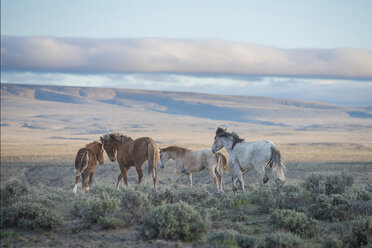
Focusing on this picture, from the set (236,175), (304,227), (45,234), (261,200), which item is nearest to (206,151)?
(236,175)

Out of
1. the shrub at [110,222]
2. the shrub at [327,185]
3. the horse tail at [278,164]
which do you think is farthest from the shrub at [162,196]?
the shrub at [327,185]

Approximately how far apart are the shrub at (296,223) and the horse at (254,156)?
Answer: 3.21m

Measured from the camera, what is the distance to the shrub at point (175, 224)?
8.02 metres

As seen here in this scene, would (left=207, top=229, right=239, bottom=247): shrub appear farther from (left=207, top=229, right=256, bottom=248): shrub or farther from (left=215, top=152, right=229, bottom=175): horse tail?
(left=215, top=152, right=229, bottom=175): horse tail

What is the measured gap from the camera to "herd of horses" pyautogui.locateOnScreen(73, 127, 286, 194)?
1248cm

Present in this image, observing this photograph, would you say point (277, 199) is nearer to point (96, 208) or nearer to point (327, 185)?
point (327, 185)

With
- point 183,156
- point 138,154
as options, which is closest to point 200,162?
point 183,156

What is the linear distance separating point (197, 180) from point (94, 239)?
21.3 m

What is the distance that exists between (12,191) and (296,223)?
798 cm

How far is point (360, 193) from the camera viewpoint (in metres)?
11.5

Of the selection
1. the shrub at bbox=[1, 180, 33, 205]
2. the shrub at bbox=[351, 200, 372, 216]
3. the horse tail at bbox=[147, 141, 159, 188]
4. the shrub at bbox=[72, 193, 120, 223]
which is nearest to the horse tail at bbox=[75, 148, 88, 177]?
the shrub at bbox=[1, 180, 33, 205]

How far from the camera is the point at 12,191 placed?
38.9ft

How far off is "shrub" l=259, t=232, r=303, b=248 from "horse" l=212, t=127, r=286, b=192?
14.5 ft

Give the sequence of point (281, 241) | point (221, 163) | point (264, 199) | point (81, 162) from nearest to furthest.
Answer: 1. point (281, 241)
2. point (264, 199)
3. point (81, 162)
4. point (221, 163)
